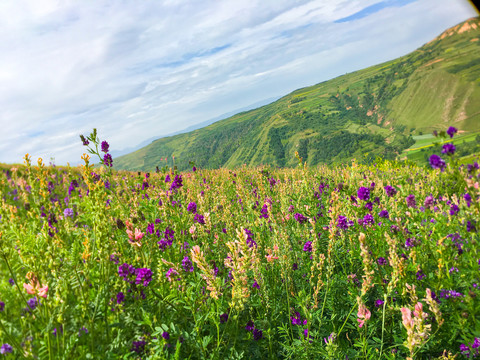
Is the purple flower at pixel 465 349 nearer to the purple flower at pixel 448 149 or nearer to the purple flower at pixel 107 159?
the purple flower at pixel 448 149

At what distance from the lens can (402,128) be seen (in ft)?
485

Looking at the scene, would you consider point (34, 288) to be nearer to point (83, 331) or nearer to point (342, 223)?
point (83, 331)

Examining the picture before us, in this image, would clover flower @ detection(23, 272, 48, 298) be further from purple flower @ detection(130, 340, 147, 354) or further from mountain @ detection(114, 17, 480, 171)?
mountain @ detection(114, 17, 480, 171)

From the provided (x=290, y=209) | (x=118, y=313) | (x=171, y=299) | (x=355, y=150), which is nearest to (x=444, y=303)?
(x=290, y=209)

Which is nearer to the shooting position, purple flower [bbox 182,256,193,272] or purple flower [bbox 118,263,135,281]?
purple flower [bbox 118,263,135,281]

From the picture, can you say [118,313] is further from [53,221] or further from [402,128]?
[402,128]

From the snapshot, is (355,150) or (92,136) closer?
(92,136)

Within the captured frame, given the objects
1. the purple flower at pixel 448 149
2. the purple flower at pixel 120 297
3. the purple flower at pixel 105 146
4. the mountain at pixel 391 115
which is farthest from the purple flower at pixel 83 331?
the mountain at pixel 391 115

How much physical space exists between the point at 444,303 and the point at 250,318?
2295 millimetres

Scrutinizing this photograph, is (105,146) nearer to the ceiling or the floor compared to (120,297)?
nearer to the ceiling

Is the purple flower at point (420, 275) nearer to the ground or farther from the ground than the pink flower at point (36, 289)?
nearer to the ground

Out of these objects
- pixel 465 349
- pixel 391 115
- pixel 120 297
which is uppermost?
pixel 120 297

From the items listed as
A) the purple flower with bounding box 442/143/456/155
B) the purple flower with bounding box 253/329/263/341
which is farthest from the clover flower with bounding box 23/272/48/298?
the purple flower with bounding box 442/143/456/155

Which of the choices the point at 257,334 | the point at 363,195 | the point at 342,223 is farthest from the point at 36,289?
the point at 363,195
